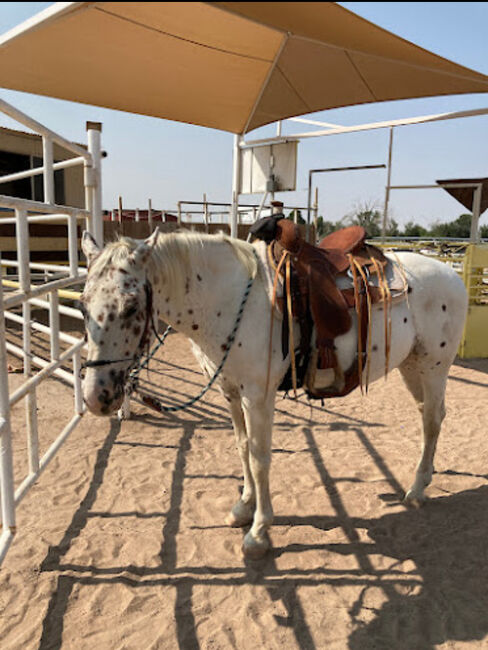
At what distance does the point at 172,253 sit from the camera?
195 centimetres

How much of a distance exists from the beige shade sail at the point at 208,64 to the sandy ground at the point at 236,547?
2557 millimetres

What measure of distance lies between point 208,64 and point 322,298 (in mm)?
2770

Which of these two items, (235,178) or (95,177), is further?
(235,178)

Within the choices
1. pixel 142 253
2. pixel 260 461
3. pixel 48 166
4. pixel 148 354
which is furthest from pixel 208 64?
pixel 260 461

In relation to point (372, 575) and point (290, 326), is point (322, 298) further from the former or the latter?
point (372, 575)

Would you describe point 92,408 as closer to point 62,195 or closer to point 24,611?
point 24,611

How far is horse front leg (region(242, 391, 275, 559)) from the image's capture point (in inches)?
86.7

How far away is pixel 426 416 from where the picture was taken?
2.93m

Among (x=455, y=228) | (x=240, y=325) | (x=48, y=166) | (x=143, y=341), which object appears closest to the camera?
(x=143, y=341)

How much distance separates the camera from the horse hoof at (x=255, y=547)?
2346 millimetres

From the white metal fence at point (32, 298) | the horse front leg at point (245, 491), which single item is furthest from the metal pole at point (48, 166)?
the horse front leg at point (245, 491)

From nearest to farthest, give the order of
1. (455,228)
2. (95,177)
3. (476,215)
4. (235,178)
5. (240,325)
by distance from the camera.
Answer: (240,325) → (95,177) → (235,178) → (476,215) → (455,228)

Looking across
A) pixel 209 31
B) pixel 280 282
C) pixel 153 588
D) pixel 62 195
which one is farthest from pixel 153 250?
pixel 62 195

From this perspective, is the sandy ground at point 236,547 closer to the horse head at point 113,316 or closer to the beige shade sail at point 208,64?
the horse head at point 113,316
